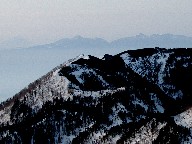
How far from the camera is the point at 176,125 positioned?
183 meters

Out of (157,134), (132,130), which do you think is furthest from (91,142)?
(157,134)

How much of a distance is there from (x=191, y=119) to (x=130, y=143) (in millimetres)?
27293

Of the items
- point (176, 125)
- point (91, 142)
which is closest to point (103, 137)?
point (91, 142)

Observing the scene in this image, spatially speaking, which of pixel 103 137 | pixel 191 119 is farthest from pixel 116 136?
pixel 191 119

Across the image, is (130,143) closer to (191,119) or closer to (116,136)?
(116,136)

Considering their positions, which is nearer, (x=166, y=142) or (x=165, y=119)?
(x=166, y=142)

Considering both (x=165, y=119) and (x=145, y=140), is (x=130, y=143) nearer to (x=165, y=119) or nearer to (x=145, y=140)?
(x=145, y=140)

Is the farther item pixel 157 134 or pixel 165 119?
pixel 165 119

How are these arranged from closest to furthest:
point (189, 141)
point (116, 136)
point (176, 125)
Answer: point (189, 141) < point (176, 125) < point (116, 136)

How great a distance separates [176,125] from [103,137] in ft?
112

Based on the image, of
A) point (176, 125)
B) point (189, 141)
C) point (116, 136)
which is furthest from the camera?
point (116, 136)

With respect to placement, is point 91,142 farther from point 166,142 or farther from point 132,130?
point 166,142

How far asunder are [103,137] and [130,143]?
Answer: 62.5 feet

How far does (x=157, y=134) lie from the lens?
179500 mm
